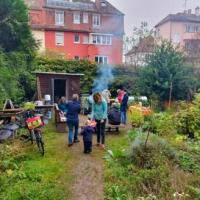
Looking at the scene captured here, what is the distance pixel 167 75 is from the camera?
917 inches

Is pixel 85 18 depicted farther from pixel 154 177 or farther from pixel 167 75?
pixel 154 177

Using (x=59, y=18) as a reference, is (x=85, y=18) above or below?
above

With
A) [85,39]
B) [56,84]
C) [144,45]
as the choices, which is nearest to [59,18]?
[85,39]

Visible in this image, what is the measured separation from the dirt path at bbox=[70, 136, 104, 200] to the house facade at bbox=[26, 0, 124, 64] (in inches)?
1249

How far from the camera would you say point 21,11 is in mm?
19219

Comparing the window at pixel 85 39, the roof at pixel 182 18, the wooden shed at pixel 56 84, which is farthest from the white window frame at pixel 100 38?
the wooden shed at pixel 56 84

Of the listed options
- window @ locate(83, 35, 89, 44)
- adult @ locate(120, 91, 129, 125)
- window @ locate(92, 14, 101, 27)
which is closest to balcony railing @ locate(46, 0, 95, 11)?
window @ locate(92, 14, 101, 27)

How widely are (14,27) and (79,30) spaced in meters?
24.7

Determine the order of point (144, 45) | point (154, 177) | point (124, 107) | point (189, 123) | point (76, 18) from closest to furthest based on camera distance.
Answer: point (154, 177) → point (189, 123) → point (124, 107) → point (144, 45) → point (76, 18)

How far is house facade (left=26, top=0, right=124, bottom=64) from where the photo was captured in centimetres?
4166

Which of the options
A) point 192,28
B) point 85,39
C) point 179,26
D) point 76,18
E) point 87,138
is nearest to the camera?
point 87,138

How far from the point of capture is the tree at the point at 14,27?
17.9m

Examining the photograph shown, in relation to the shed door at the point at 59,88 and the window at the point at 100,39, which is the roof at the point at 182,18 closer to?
the window at the point at 100,39

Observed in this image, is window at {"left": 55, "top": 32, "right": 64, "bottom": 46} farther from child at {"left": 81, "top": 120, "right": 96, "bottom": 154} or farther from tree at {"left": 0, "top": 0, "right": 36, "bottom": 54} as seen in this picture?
child at {"left": 81, "top": 120, "right": 96, "bottom": 154}
